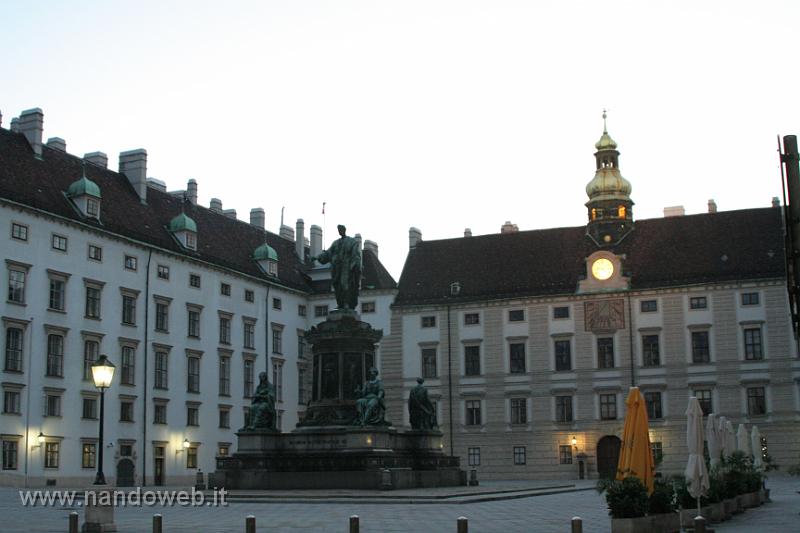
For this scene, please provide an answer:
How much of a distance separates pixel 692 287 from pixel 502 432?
14.3 metres

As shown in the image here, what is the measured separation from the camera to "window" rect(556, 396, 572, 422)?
65.5 m

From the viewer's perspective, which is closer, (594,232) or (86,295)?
(86,295)

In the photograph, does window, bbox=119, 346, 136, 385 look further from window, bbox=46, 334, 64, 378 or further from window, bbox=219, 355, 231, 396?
window, bbox=219, 355, 231, 396

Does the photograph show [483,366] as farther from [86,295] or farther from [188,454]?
[86,295]

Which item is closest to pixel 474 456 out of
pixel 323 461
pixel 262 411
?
pixel 262 411

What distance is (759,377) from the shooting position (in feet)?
202

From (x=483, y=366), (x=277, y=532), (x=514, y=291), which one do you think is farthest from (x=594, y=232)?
(x=277, y=532)

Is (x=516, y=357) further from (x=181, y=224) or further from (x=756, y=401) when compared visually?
(x=181, y=224)

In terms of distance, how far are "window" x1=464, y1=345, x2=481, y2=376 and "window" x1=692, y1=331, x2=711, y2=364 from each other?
42.5 feet

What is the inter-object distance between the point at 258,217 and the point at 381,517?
51.5m

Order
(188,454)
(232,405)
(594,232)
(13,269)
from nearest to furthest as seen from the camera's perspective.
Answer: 1. (13,269)
2. (188,454)
3. (232,405)
4. (594,232)

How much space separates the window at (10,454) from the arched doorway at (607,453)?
32641 mm

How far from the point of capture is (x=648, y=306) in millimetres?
64750

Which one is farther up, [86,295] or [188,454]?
[86,295]
